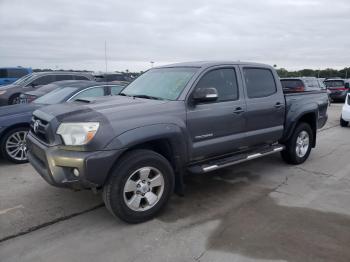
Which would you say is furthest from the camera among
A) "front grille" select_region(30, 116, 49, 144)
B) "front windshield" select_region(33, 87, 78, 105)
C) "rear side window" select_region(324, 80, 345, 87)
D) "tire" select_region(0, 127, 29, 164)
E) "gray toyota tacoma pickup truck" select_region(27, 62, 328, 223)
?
"rear side window" select_region(324, 80, 345, 87)

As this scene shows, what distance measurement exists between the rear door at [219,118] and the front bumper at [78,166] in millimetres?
1208

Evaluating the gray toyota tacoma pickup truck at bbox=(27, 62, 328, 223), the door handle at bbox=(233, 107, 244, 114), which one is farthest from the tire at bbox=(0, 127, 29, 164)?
the door handle at bbox=(233, 107, 244, 114)

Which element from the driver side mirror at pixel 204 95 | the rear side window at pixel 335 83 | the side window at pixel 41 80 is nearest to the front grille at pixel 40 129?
the driver side mirror at pixel 204 95

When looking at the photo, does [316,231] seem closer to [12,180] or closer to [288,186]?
[288,186]

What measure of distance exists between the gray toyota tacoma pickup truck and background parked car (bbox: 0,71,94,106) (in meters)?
8.00

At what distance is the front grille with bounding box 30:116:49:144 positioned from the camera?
3876mm

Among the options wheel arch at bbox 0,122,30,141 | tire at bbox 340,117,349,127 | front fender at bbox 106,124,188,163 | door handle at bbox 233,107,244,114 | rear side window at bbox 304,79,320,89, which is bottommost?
→ tire at bbox 340,117,349,127

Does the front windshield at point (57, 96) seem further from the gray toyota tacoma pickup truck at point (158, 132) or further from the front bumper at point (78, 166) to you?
the front bumper at point (78, 166)

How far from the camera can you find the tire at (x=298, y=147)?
6117mm

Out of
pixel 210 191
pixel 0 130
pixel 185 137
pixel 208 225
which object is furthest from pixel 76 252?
pixel 0 130

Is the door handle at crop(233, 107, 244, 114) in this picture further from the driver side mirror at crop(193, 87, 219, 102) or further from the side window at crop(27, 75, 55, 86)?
the side window at crop(27, 75, 55, 86)

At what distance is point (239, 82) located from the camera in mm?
5023

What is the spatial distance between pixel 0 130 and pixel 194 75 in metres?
3.76

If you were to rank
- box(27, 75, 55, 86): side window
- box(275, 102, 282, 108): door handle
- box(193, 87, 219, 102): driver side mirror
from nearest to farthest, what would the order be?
box(193, 87, 219, 102): driver side mirror, box(275, 102, 282, 108): door handle, box(27, 75, 55, 86): side window
